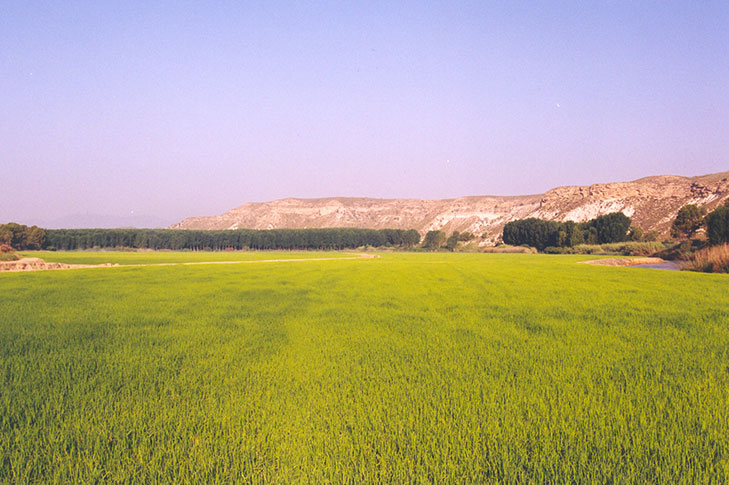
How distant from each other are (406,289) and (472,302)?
13.8 feet

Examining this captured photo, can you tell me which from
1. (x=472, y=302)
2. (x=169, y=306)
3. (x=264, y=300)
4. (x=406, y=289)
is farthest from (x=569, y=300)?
(x=169, y=306)

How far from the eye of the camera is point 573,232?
86750 millimetres

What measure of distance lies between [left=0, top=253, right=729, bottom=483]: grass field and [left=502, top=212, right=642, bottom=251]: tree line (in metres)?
86.6

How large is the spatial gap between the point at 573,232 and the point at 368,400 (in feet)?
306

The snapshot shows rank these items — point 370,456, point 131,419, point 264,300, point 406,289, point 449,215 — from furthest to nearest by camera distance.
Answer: point 449,215
point 406,289
point 264,300
point 131,419
point 370,456

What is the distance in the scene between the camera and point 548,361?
5.79 m

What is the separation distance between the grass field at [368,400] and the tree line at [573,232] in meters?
86.6

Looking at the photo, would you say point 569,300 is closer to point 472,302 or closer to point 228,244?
point 472,302

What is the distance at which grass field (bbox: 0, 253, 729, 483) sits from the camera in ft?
10.4

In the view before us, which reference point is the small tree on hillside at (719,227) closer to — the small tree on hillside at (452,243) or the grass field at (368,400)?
the grass field at (368,400)

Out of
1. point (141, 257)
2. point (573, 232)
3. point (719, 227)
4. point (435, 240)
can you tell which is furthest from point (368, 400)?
point (435, 240)

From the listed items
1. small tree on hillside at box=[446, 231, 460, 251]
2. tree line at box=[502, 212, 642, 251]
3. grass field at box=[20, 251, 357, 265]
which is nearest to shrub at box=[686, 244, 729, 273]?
grass field at box=[20, 251, 357, 265]

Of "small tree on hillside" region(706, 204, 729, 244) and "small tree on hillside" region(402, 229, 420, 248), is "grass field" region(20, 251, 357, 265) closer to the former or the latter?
"small tree on hillside" region(706, 204, 729, 244)

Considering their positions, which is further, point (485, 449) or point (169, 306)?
point (169, 306)
